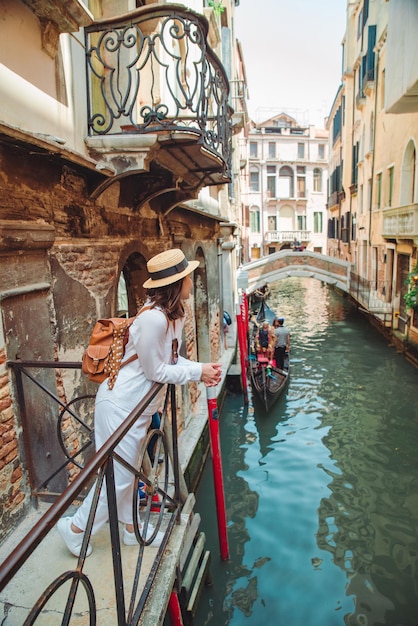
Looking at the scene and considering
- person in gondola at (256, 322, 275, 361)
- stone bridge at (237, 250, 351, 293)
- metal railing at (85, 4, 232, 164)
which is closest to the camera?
metal railing at (85, 4, 232, 164)

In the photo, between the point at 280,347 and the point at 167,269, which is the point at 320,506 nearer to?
the point at 167,269

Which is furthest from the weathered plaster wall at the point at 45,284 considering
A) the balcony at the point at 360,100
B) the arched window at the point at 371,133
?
the balcony at the point at 360,100

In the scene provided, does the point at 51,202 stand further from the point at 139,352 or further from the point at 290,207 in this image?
the point at 290,207

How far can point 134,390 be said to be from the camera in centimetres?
223

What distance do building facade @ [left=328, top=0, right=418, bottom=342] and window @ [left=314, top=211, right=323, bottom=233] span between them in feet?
43.3

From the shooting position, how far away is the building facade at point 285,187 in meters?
37.6

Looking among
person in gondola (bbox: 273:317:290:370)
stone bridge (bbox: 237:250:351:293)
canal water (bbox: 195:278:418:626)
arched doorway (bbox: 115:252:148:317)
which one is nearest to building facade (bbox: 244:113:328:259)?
stone bridge (bbox: 237:250:351:293)

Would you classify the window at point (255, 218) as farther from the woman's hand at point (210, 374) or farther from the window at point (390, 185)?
the woman's hand at point (210, 374)

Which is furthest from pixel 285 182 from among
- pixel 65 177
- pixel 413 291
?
pixel 65 177

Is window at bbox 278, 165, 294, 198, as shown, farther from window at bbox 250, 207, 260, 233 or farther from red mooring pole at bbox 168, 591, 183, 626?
red mooring pole at bbox 168, 591, 183, 626

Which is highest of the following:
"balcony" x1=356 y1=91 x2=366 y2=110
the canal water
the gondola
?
"balcony" x1=356 y1=91 x2=366 y2=110

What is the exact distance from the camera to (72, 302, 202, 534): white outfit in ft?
7.04

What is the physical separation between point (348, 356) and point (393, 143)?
645 centimetres

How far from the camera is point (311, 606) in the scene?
4207mm
